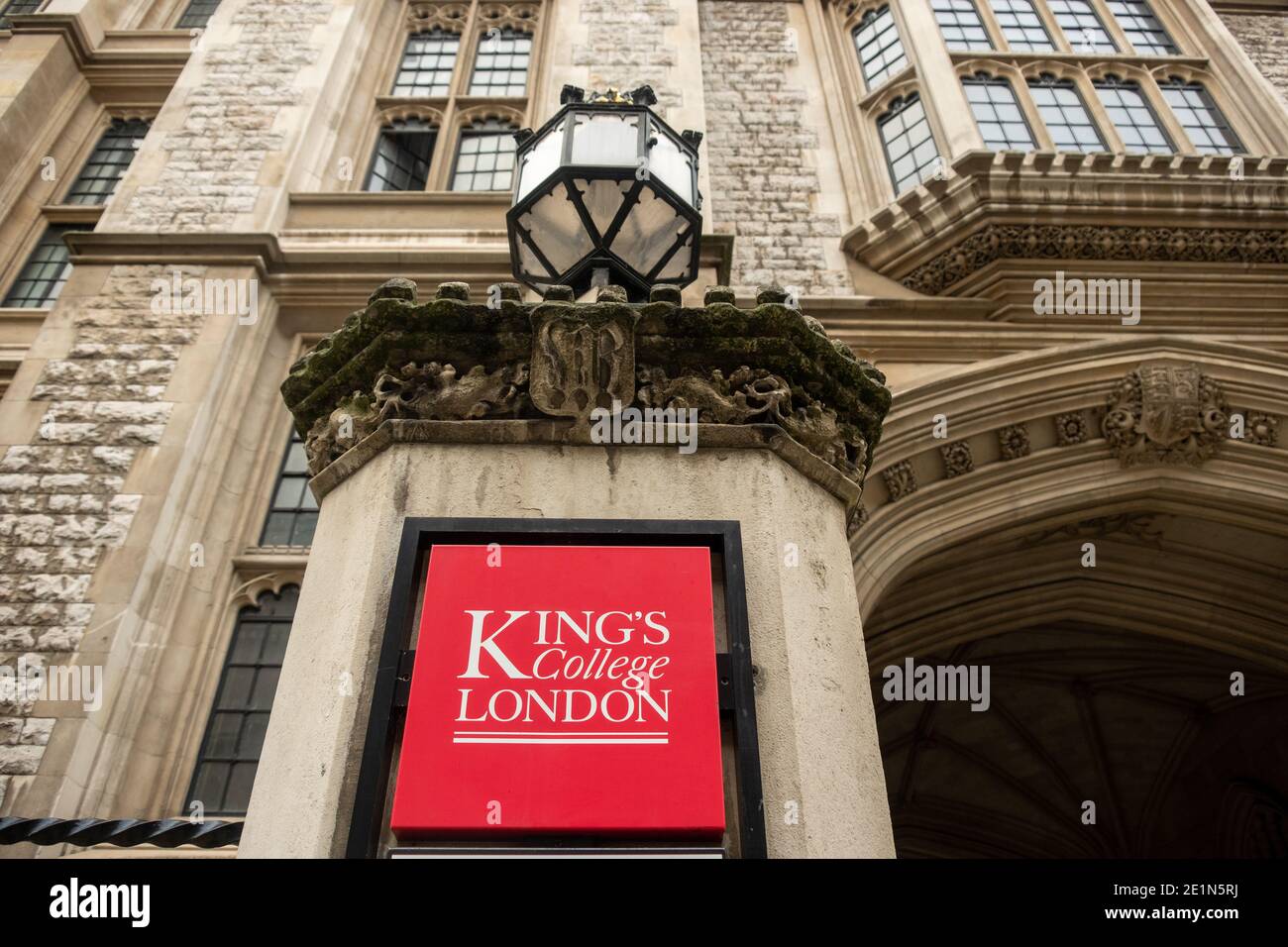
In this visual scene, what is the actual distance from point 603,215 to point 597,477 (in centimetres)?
137

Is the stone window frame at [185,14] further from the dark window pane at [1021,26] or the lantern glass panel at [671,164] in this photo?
the lantern glass panel at [671,164]

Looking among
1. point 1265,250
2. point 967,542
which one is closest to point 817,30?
point 1265,250

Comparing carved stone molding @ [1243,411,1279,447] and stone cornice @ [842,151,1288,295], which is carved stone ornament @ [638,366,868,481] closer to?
stone cornice @ [842,151,1288,295]

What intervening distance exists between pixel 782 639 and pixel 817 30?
33.8 ft

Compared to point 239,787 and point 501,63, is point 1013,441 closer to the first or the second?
point 239,787

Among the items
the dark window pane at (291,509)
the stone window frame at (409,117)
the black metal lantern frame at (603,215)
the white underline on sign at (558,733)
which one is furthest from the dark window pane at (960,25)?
the white underline on sign at (558,733)

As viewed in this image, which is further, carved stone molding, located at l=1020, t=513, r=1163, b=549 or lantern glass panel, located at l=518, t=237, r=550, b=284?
carved stone molding, located at l=1020, t=513, r=1163, b=549

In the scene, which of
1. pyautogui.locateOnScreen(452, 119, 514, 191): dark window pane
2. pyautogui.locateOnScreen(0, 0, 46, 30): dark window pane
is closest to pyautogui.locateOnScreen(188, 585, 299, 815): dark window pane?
pyautogui.locateOnScreen(452, 119, 514, 191): dark window pane

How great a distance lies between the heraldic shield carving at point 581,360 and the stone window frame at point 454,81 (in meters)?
6.15

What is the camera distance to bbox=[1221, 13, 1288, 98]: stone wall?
11266 millimetres

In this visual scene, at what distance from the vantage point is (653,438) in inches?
141

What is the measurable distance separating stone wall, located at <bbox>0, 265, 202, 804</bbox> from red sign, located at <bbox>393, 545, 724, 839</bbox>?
3.37m

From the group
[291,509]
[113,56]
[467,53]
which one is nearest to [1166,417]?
[291,509]
